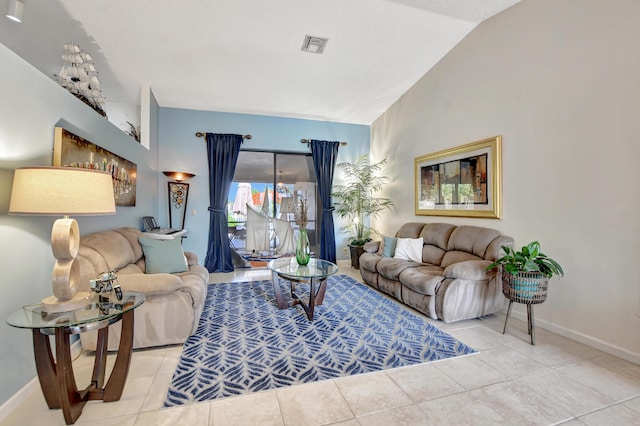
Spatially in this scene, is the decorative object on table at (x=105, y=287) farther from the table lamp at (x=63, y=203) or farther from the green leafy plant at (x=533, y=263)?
the green leafy plant at (x=533, y=263)

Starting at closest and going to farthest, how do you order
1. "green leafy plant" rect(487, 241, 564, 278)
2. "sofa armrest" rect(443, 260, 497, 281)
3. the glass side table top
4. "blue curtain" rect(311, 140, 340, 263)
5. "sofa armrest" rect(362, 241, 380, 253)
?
the glass side table top → "green leafy plant" rect(487, 241, 564, 278) → "sofa armrest" rect(443, 260, 497, 281) → "sofa armrest" rect(362, 241, 380, 253) → "blue curtain" rect(311, 140, 340, 263)

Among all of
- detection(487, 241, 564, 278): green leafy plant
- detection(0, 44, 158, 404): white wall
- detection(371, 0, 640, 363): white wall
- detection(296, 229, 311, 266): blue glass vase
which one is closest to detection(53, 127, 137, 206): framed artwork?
detection(0, 44, 158, 404): white wall

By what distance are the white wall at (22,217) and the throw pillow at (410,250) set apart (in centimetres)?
366

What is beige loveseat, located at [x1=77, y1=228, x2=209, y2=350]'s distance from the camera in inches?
89.1

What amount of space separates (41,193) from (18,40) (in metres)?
3.02

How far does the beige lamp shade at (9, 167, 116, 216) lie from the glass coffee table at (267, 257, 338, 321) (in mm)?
1868

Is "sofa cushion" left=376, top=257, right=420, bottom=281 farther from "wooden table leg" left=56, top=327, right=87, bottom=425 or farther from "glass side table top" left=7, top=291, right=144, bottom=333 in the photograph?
"wooden table leg" left=56, top=327, right=87, bottom=425

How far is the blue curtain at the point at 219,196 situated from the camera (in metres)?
5.18

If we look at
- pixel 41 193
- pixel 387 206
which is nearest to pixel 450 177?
pixel 387 206

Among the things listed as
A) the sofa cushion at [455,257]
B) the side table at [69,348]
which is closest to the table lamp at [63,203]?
the side table at [69,348]

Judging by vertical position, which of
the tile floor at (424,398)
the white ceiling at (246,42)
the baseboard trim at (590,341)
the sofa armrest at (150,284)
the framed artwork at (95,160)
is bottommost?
the tile floor at (424,398)

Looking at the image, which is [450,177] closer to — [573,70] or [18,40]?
[573,70]

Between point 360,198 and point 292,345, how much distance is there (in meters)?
3.66

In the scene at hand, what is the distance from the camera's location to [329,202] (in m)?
5.81
